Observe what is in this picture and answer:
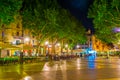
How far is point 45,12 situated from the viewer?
67.9m

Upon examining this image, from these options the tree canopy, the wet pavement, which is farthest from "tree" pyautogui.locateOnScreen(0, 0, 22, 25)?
the tree canopy

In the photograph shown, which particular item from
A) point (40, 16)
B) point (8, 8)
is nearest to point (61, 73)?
point (8, 8)

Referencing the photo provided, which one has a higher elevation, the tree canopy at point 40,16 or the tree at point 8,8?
the tree canopy at point 40,16

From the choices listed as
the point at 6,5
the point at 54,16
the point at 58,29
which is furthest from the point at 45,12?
the point at 6,5

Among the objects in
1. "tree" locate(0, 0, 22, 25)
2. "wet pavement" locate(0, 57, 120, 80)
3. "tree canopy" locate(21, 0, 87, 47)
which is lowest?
Answer: "wet pavement" locate(0, 57, 120, 80)

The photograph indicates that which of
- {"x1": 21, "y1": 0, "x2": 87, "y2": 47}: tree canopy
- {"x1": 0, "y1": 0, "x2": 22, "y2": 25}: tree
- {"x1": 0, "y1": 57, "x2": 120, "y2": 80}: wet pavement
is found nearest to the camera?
{"x1": 0, "y1": 57, "x2": 120, "y2": 80}: wet pavement

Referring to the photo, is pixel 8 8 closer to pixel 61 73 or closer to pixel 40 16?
pixel 61 73

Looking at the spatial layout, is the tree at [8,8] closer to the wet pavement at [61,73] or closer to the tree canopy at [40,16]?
the wet pavement at [61,73]

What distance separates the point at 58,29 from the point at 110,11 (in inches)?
1211

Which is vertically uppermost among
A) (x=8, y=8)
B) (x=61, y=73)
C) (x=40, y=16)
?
(x=40, y=16)

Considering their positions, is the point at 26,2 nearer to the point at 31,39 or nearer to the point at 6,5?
the point at 31,39

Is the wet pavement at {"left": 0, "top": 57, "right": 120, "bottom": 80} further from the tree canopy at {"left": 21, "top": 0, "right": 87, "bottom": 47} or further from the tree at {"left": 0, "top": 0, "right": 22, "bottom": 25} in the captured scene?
the tree canopy at {"left": 21, "top": 0, "right": 87, "bottom": 47}

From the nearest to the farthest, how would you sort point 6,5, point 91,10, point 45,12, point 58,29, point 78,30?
point 6,5
point 91,10
point 45,12
point 58,29
point 78,30

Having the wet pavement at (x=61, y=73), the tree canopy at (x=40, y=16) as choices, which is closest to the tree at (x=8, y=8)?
the wet pavement at (x=61, y=73)
